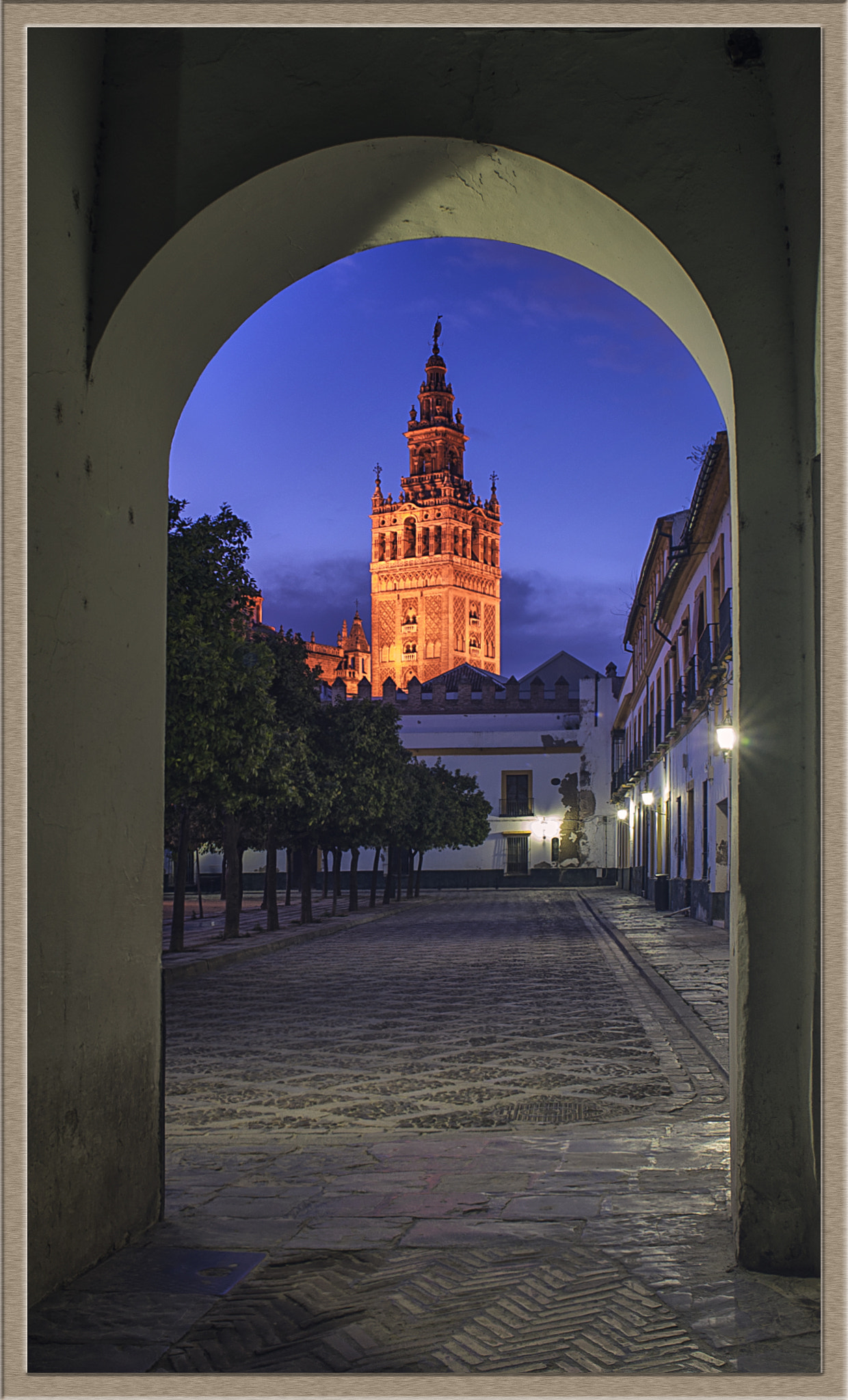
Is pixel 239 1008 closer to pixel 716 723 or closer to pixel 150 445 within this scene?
pixel 150 445

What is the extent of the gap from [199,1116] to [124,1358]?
130 inches

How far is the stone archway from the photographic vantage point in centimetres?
359

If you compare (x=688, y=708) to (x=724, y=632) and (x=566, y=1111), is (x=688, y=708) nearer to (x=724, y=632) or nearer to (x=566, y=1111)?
(x=724, y=632)

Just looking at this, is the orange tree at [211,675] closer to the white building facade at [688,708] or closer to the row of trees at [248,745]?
the row of trees at [248,745]

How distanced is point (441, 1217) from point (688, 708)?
765 inches

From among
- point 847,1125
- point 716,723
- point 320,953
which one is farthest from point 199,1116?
point 716,723

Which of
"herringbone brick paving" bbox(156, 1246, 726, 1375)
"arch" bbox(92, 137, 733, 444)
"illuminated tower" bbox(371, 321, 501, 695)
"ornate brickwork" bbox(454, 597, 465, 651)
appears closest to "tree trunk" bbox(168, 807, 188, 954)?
"arch" bbox(92, 137, 733, 444)

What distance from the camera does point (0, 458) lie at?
9.75 feet

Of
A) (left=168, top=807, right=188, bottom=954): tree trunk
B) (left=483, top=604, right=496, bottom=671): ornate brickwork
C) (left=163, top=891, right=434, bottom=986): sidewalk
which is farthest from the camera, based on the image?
(left=483, top=604, right=496, bottom=671): ornate brickwork

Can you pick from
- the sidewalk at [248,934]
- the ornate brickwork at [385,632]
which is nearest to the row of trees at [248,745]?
the sidewalk at [248,934]

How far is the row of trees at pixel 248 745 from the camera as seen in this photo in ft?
43.3

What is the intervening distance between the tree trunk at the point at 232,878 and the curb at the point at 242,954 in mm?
720

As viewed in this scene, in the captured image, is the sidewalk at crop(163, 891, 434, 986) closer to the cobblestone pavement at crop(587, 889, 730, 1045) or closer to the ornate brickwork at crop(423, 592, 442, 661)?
the cobblestone pavement at crop(587, 889, 730, 1045)

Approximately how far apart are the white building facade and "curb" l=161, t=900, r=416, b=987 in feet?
20.8
